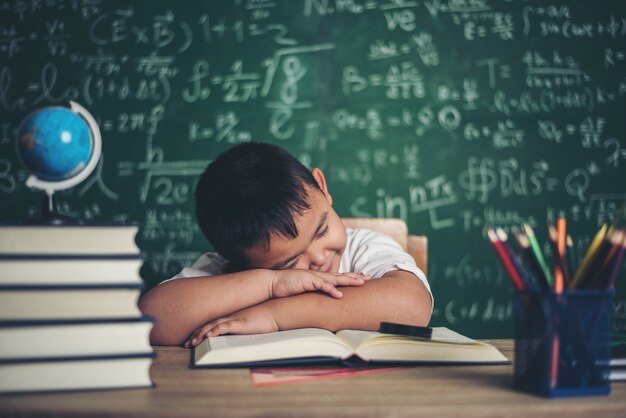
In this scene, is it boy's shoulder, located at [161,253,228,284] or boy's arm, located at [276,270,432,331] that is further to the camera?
boy's shoulder, located at [161,253,228,284]

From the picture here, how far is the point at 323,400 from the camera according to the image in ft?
2.29

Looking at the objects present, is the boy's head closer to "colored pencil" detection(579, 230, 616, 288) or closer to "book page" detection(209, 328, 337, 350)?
"book page" detection(209, 328, 337, 350)

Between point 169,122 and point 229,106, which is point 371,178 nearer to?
point 229,106

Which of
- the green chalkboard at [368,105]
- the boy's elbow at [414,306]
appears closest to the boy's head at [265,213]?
the boy's elbow at [414,306]

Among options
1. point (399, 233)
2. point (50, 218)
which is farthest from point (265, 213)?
point (399, 233)

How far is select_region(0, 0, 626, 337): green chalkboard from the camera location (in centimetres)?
299

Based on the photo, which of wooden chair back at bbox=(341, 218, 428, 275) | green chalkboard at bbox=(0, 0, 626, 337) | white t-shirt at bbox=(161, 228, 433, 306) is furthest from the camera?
green chalkboard at bbox=(0, 0, 626, 337)

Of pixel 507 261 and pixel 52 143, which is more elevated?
pixel 52 143

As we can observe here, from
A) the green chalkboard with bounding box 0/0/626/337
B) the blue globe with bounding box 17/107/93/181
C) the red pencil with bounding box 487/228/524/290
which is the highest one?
the green chalkboard with bounding box 0/0/626/337

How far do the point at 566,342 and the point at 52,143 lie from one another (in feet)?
2.34

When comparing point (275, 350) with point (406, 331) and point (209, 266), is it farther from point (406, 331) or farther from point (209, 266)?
point (209, 266)

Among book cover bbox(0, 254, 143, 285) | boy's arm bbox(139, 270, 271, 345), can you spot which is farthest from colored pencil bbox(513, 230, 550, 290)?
boy's arm bbox(139, 270, 271, 345)

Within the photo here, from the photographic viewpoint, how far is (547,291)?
69cm

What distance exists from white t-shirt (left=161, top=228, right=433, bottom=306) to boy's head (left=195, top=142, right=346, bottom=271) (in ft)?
0.38
